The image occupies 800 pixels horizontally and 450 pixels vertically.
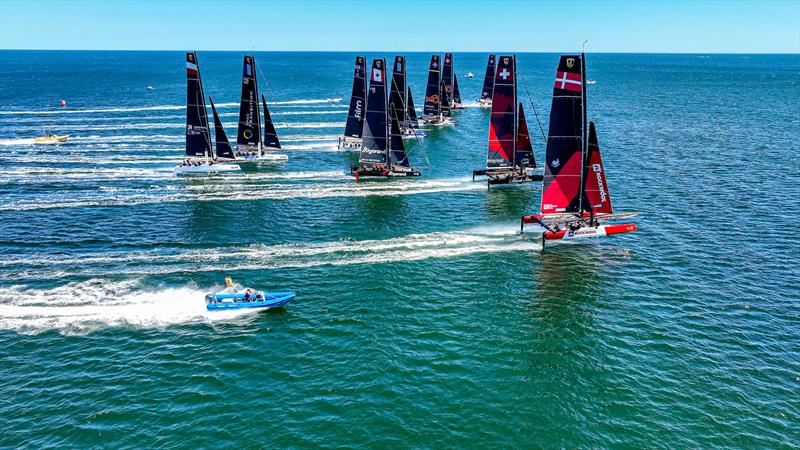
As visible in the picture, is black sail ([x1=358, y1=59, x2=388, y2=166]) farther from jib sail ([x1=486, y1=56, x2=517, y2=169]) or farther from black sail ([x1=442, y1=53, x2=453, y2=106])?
black sail ([x1=442, y1=53, x2=453, y2=106])

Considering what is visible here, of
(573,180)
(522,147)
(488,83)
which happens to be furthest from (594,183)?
(488,83)

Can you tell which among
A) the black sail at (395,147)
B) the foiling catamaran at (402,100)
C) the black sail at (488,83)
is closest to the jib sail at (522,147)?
the black sail at (395,147)

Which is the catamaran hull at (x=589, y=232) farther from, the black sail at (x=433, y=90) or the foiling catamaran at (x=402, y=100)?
the black sail at (x=433, y=90)

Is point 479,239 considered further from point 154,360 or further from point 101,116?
point 101,116

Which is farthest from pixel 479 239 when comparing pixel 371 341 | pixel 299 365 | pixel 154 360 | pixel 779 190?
pixel 779 190

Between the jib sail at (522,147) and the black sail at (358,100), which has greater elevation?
the black sail at (358,100)

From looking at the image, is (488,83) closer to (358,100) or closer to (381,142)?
(358,100)

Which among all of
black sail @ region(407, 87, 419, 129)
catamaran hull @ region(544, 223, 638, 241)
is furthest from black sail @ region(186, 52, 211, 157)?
catamaran hull @ region(544, 223, 638, 241)
